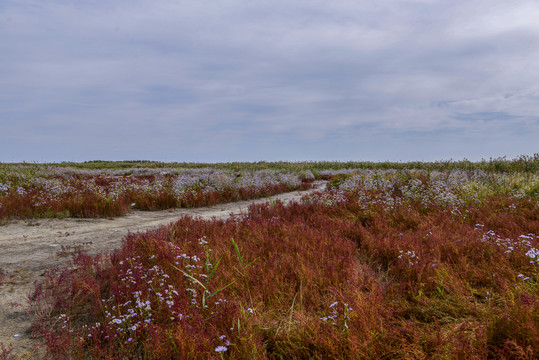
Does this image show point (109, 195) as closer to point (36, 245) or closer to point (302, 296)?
point (36, 245)

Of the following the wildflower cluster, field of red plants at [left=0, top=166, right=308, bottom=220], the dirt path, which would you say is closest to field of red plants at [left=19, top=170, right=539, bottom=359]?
the wildflower cluster

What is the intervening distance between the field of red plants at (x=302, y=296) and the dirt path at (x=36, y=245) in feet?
0.91

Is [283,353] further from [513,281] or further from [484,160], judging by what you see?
[484,160]

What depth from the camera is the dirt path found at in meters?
3.73

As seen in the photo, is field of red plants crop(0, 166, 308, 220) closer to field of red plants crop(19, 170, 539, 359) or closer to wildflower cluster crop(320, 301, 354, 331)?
field of red plants crop(19, 170, 539, 359)

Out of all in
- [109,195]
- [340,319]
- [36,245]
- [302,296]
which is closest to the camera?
[340,319]

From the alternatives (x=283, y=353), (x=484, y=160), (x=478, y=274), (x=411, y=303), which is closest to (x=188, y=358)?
(x=283, y=353)

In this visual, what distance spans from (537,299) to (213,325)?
3.02 meters

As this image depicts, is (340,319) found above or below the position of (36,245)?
above

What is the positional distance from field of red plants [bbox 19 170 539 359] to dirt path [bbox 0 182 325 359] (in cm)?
28

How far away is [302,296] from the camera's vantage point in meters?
3.63

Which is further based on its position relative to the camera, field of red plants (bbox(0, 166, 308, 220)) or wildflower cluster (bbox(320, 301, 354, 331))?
field of red plants (bbox(0, 166, 308, 220))

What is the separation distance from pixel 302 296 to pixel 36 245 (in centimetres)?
646

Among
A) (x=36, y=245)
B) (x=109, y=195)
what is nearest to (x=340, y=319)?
(x=36, y=245)
